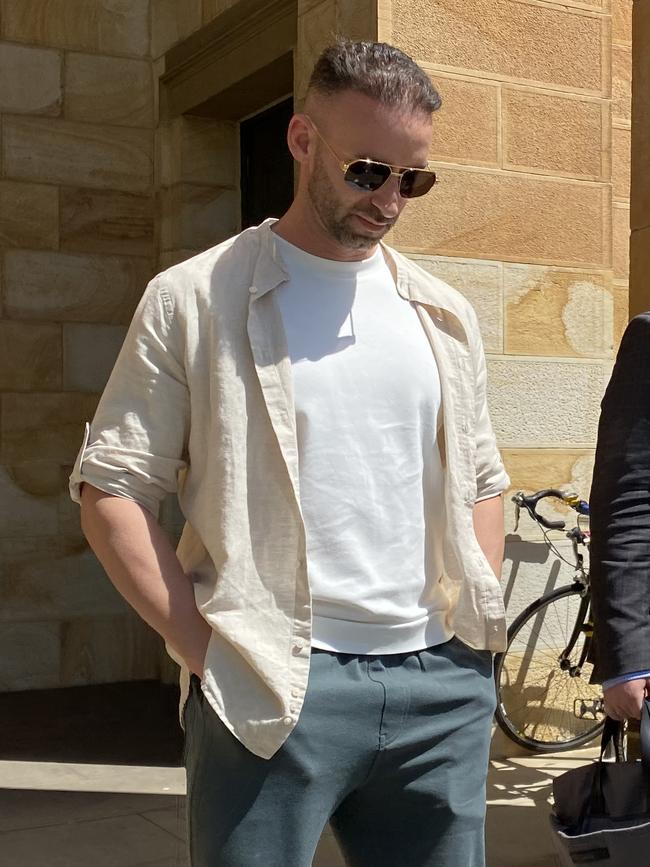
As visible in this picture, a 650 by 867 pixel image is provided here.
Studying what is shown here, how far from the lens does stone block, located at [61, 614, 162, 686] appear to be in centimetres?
714

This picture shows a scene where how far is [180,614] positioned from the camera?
1.92m

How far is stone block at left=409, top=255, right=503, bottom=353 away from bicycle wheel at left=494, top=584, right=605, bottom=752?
3.78 feet

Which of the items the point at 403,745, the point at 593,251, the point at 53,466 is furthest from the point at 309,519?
the point at 53,466

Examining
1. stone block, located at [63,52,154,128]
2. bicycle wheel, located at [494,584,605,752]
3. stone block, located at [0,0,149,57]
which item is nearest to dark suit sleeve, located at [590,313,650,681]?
bicycle wheel, located at [494,584,605,752]

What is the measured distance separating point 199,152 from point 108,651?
2819 mm

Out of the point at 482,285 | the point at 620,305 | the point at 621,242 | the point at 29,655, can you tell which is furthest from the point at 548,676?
the point at 29,655

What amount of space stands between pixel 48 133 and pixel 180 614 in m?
5.65

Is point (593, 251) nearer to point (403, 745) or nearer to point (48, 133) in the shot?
point (48, 133)

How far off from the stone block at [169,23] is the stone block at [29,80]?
557 mm

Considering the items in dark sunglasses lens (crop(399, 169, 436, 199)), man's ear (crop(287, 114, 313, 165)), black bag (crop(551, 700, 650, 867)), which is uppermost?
man's ear (crop(287, 114, 313, 165))

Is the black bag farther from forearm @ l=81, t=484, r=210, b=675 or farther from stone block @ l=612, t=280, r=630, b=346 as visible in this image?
stone block @ l=612, t=280, r=630, b=346

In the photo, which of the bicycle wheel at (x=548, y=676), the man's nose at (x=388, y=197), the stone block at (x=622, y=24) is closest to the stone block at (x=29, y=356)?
the bicycle wheel at (x=548, y=676)

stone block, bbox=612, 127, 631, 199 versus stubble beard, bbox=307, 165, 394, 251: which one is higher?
stone block, bbox=612, 127, 631, 199

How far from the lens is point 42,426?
7.06 metres
